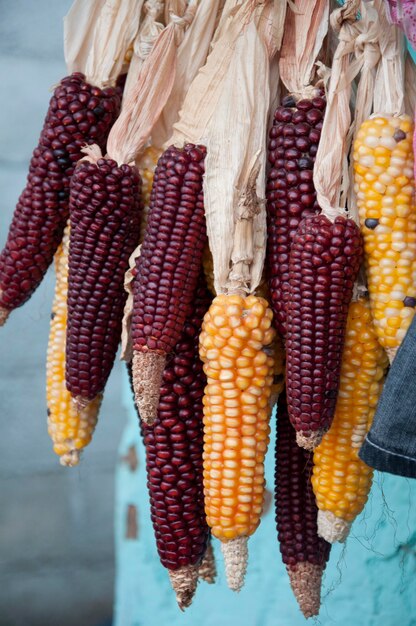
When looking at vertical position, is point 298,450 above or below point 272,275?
below

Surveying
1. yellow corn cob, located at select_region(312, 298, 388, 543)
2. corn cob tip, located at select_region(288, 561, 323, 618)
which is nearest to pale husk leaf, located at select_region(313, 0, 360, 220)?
yellow corn cob, located at select_region(312, 298, 388, 543)

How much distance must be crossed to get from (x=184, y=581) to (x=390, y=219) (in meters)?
0.57

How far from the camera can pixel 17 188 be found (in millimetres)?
2369

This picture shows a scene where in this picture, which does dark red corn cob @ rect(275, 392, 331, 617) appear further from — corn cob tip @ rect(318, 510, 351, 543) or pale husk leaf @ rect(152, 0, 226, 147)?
pale husk leaf @ rect(152, 0, 226, 147)

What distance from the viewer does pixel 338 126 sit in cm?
100

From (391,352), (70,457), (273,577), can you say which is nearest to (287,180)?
(391,352)

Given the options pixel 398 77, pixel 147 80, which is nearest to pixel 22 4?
pixel 147 80

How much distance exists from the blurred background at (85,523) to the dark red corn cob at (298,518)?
0.55 metres

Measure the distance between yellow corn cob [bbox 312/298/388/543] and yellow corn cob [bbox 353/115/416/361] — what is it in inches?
1.8

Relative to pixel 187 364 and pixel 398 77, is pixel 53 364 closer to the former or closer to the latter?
pixel 187 364

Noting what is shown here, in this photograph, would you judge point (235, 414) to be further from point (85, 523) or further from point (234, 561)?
point (85, 523)

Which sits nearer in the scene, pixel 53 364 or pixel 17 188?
pixel 53 364

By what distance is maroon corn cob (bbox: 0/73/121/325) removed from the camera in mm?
1148

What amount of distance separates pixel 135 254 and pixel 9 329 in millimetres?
1418
